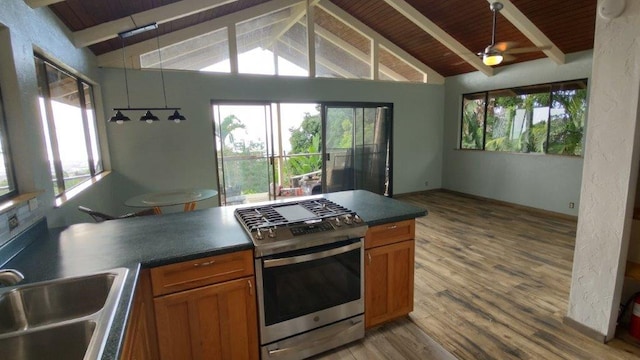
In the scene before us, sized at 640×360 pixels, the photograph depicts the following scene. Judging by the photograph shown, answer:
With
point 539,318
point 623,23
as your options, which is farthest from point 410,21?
point 539,318

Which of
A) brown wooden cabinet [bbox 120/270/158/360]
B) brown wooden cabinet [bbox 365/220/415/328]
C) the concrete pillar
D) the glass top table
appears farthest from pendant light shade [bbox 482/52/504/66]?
brown wooden cabinet [bbox 120/270/158/360]

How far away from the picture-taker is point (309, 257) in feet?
6.11

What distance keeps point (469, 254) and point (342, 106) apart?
327cm

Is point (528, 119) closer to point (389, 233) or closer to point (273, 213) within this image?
point (389, 233)

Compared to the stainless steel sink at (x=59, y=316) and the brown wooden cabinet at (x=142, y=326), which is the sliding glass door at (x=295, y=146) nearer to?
the brown wooden cabinet at (x=142, y=326)

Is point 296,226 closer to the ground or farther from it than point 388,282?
farther from it

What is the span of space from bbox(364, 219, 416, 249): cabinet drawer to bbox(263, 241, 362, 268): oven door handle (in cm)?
12

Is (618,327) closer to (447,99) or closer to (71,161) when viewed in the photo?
(71,161)

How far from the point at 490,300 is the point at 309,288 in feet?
5.64

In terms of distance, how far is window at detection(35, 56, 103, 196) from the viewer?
8.22 feet

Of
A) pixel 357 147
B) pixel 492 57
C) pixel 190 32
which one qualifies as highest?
pixel 190 32

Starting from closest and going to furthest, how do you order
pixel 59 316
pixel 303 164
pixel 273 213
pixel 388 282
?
1. pixel 59 316
2. pixel 273 213
3. pixel 388 282
4. pixel 303 164

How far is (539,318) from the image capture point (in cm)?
242

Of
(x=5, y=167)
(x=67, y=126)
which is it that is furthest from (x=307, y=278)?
(x=67, y=126)
